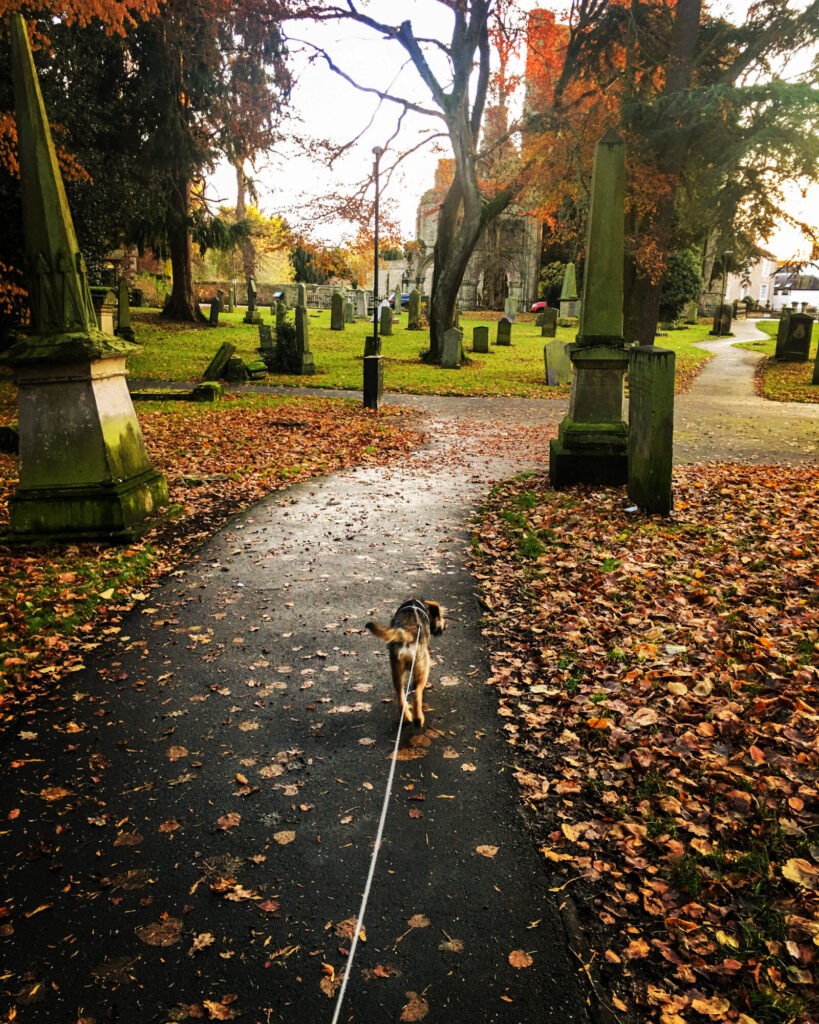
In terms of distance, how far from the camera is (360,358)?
2295 cm

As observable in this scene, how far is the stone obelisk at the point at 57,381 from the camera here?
602cm

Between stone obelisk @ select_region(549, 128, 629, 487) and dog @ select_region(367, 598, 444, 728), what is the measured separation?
16.9 feet

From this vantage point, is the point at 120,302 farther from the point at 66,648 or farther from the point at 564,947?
the point at 564,947

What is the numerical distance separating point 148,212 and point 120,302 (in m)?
3.35

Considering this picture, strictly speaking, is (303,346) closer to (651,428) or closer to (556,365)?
(556,365)

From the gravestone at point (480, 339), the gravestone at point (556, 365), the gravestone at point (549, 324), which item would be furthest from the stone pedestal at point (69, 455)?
the gravestone at point (549, 324)

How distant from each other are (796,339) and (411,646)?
25020 mm

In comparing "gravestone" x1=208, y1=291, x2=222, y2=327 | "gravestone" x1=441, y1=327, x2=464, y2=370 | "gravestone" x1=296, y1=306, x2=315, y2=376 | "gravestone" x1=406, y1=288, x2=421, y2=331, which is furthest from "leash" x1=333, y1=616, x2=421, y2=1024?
"gravestone" x1=406, y1=288, x2=421, y2=331

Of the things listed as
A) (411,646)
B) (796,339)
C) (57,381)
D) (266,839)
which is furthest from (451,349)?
(266,839)

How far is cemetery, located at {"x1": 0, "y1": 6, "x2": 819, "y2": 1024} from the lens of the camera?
7.82 ft

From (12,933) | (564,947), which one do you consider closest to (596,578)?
(564,947)

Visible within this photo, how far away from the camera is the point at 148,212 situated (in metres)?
23.8

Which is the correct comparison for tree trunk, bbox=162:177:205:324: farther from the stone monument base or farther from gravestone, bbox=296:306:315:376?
the stone monument base

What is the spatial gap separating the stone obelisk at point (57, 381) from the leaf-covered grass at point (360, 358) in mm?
11175
